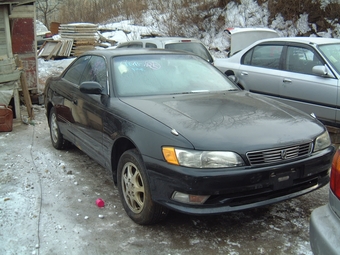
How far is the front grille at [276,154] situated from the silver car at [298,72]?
2.36 metres

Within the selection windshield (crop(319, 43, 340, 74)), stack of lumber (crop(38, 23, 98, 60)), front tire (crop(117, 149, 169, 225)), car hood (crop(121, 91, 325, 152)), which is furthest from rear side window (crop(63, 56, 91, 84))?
stack of lumber (crop(38, 23, 98, 60))

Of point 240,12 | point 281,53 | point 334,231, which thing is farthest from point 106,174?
point 240,12

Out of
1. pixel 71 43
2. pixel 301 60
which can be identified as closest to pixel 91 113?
pixel 301 60

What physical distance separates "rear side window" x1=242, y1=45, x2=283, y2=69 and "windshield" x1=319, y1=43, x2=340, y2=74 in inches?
31.5

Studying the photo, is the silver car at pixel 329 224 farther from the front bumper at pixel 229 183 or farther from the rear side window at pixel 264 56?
the rear side window at pixel 264 56

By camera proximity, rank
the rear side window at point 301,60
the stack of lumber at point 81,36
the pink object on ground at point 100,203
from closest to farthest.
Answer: the pink object on ground at point 100,203
the rear side window at point 301,60
the stack of lumber at point 81,36

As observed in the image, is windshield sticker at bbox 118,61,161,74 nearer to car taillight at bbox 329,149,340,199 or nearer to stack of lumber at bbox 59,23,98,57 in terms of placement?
car taillight at bbox 329,149,340,199

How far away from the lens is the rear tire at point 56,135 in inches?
236

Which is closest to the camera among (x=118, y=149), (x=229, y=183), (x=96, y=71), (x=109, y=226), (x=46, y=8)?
(x=229, y=183)

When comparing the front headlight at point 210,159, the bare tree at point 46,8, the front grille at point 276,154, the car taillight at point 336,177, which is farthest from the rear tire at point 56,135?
the bare tree at point 46,8

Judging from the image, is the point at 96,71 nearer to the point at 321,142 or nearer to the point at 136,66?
the point at 136,66

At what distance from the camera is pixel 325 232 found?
2.37m

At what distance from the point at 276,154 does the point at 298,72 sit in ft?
12.4

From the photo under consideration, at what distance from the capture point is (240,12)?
61.5ft
